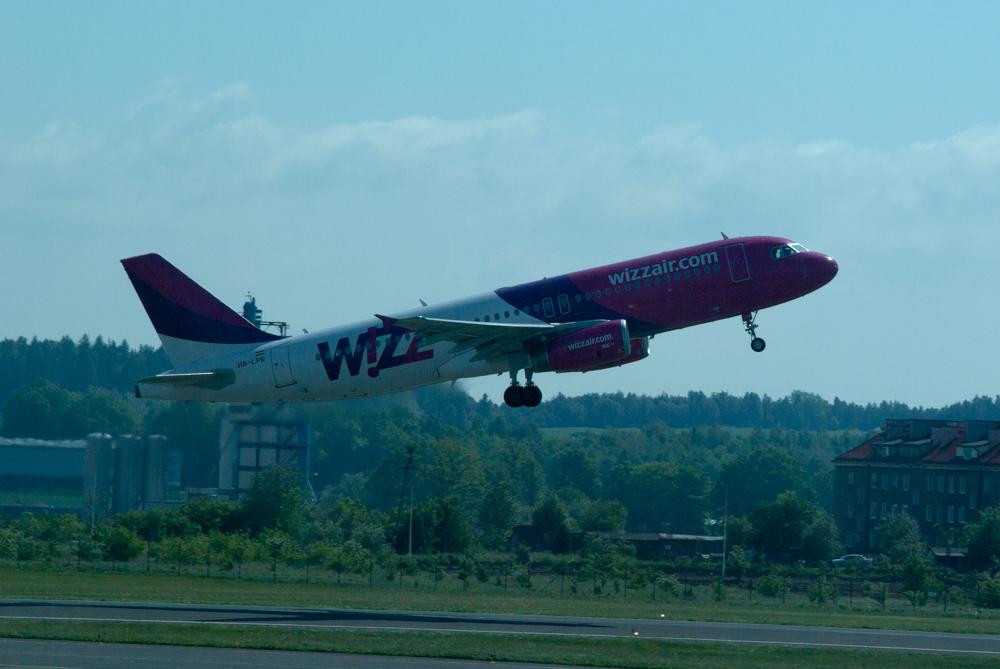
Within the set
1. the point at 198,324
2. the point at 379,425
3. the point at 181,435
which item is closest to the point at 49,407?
the point at 379,425

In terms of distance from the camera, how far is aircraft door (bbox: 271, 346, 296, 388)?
6694 centimetres

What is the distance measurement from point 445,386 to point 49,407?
7439 cm

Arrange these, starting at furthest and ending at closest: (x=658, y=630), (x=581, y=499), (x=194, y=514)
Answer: (x=581, y=499) < (x=194, y=514) < (x=658, y=630)

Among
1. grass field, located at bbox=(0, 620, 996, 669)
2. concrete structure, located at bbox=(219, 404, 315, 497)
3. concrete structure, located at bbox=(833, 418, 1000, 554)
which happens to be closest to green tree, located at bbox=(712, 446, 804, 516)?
concrete structure, located at bbox=(833, 418, 1000, 554)

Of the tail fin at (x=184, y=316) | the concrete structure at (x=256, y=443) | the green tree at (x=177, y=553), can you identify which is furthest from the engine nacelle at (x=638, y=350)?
the green tree at (x=177, y=553)

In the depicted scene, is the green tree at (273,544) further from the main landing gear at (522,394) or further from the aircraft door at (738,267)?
the aircraft door at (738,267)

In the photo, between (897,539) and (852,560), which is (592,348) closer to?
(852,560)

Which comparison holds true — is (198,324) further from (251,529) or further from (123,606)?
(251,529)

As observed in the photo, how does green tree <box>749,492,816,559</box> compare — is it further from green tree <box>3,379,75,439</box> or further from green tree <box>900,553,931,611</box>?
green tree <box>3,379,75,439</box>

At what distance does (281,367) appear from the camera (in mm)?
67000

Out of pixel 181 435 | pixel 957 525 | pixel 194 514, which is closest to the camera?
pixel 181 435

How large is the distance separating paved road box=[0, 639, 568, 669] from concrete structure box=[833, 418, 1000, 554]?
301ft

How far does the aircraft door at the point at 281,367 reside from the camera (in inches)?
2635

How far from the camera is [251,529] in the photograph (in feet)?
355
